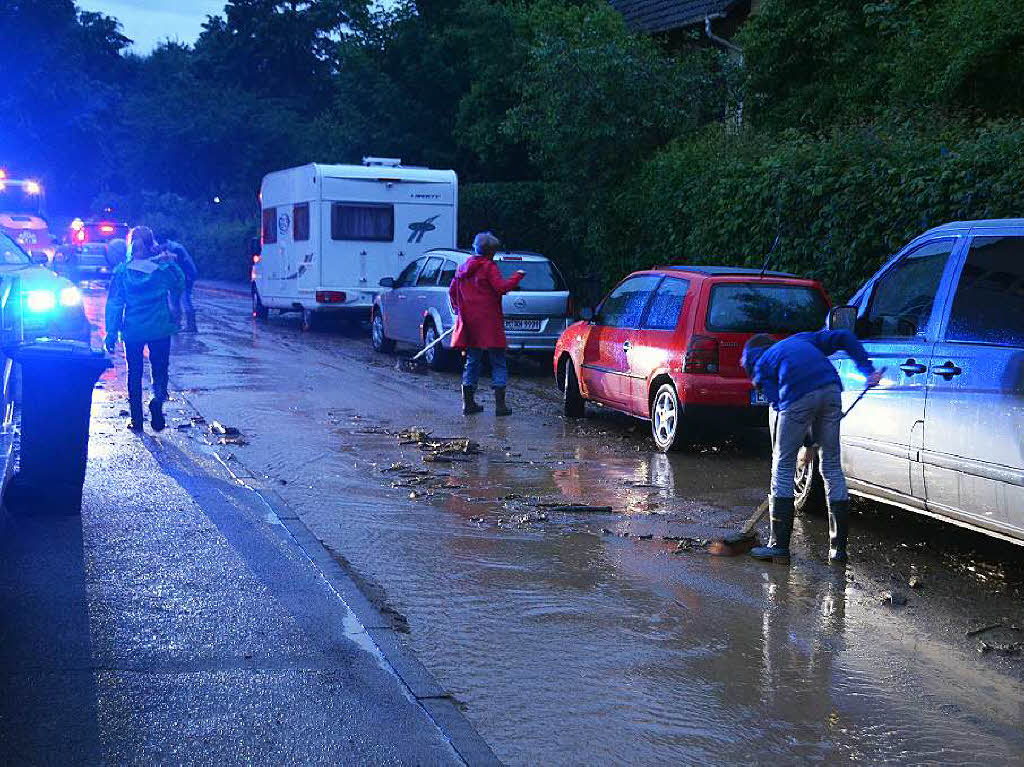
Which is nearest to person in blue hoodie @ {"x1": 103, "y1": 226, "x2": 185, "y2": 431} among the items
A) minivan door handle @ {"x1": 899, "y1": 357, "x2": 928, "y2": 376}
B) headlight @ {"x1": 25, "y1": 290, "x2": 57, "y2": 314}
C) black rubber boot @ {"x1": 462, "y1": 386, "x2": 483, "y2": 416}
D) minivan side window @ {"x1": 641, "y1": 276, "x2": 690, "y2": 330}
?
headlight @ {"x1": 25, "y1": 290, "x2": 57, "y2": 314}

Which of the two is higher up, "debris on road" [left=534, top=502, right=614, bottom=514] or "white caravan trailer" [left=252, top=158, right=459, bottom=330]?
"white caravan trailer" [left=252, top=158, right=459, bottom=330]

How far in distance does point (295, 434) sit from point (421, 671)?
273 inches

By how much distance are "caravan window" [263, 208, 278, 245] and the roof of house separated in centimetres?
1083

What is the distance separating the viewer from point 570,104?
870 inches

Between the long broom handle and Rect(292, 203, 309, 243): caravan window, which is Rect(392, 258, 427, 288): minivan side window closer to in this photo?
the long broom handle

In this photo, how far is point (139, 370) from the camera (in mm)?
12164

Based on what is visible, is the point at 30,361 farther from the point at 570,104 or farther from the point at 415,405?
the point at 570,104

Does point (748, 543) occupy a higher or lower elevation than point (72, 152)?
lower

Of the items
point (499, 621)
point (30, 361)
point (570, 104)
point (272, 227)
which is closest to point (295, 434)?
point (30, 361)

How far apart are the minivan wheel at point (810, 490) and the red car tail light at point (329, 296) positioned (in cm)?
1609

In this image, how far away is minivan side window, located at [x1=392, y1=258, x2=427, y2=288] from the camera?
67.0 ft

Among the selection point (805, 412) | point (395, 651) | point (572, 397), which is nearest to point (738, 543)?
point (805, 412)

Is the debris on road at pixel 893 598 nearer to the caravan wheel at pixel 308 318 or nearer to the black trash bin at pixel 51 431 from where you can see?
the black trash bin at pixel 51 431

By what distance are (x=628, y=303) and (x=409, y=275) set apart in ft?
26.5
